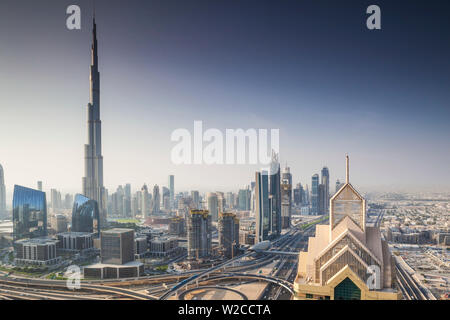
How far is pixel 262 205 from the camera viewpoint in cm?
1909

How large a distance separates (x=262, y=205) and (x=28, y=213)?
1206 centimetres

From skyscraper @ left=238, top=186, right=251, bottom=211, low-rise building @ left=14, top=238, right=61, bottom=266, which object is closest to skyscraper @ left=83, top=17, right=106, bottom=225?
low-rise building @ left=14, top=238, right=61, bottom=266

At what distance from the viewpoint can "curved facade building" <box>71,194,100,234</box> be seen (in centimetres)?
1812

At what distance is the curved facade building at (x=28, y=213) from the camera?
15359mm

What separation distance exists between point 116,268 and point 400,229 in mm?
13438

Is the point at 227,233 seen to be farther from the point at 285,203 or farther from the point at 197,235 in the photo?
the point at 285,203

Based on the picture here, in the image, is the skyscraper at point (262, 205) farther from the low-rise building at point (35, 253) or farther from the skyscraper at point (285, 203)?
the low-rise building at point (35, 253)

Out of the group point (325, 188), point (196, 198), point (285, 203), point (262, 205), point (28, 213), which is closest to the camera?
point (28, 213)

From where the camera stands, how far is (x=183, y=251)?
1602 centimetres

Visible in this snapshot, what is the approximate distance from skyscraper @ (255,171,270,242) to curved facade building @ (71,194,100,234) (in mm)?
8956

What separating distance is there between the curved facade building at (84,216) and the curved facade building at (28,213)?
2.01m

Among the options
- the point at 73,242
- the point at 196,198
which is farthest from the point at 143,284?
the point at 196,198
